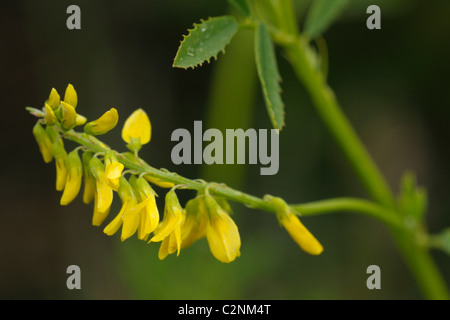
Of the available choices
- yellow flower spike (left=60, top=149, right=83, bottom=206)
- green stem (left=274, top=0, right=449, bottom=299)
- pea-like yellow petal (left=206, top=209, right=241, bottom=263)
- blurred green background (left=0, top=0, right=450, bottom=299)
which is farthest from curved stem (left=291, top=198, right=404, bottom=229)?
blurred green background (left=0, top=0, right=450, bottom=299)

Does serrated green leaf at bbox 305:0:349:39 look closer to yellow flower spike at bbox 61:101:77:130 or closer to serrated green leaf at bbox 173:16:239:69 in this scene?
serrated green leaf at bbox 173:16:239:69

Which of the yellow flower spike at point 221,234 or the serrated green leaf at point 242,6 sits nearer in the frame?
the yellow flower spike at point 221,234

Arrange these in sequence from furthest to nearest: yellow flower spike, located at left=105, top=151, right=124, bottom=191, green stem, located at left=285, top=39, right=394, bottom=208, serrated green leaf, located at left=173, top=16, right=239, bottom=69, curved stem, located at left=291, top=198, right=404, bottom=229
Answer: green stem, located at left=285, top=39, right=394, bottom=208
curved stem, located at left=291, top=198, right=404, bottom=229
serrated green leaf, located at left=173, top=16, right=239, bottom=69
yellow flower spike, located at left=105, top=151, right=124, bottom=191

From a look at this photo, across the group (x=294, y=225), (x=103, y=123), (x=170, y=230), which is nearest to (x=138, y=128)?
(x=103, y=123)

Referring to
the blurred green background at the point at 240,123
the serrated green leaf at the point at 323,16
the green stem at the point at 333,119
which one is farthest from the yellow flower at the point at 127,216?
the blurred green background at the point at 240,123

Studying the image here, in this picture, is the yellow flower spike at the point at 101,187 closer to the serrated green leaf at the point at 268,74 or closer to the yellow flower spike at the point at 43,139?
the yellow flower spike at the point at 43,139

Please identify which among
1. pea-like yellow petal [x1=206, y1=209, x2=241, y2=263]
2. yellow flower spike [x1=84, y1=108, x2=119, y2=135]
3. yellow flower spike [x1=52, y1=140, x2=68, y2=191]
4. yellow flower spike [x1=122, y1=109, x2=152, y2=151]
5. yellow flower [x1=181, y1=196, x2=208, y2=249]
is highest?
yellow flower spike [x1=122, y1=109, x2=152, y2=151]

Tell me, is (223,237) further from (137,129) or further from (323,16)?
(323,16)
